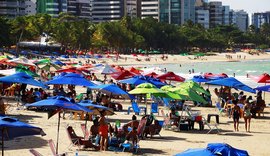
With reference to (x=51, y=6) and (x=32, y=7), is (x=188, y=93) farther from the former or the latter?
(x=51, y=6)

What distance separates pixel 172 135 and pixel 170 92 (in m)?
1.73

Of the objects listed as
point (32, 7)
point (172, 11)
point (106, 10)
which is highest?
point (32, 7)

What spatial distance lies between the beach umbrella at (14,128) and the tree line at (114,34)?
Result: 221 feet

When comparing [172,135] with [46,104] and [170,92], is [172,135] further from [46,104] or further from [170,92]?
[46,104]

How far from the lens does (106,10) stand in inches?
7274

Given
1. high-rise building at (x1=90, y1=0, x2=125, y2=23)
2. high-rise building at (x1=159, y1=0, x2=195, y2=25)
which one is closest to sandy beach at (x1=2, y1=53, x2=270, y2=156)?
high-rise building at (x1=159, y1=0, x2=195, y2=25)

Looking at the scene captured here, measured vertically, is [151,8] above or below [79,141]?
above

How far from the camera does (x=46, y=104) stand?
43.6 ft

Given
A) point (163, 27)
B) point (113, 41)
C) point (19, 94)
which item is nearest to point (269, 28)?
point (163, 27)

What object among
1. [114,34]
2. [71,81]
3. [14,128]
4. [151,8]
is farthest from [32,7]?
[14,128]

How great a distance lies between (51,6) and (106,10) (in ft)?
106

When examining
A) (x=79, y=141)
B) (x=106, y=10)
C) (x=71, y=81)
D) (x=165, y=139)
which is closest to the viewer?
(x=79, y=141)

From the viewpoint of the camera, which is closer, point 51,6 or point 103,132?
point 103,132

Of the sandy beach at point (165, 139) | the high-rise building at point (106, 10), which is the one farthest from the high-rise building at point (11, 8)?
the sandy beach at point (165, 139)
